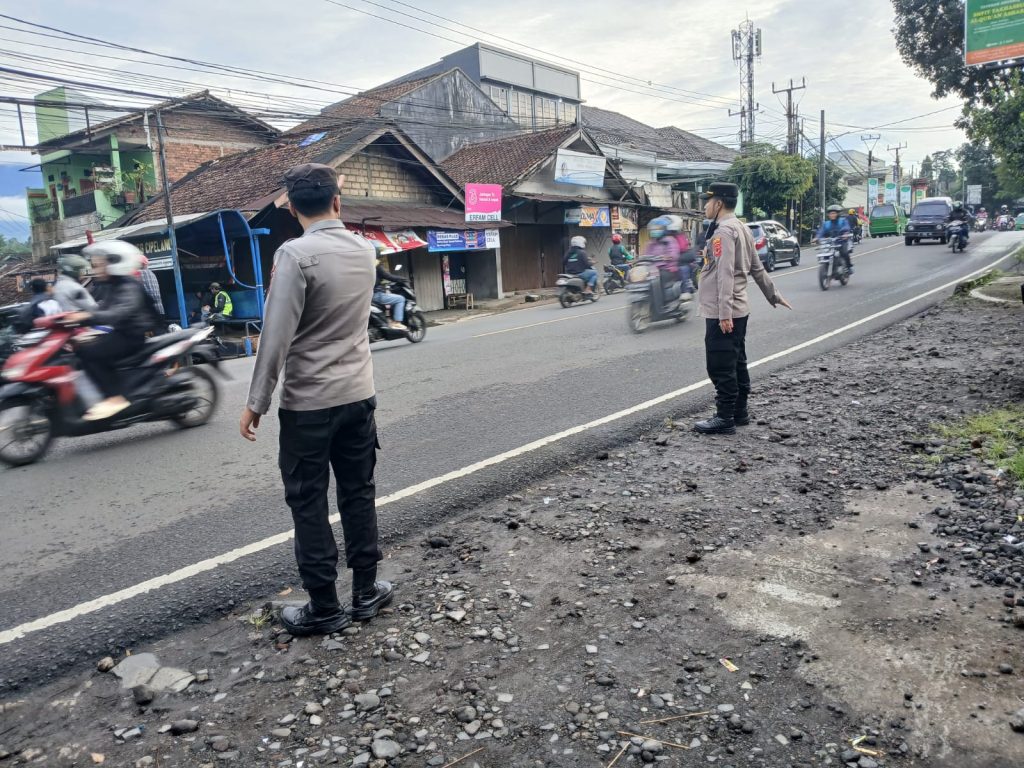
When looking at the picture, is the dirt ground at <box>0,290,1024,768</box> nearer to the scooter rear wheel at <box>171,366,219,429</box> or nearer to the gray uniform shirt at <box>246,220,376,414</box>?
the gray uniform shirt at <box>246,220,376,414</box>

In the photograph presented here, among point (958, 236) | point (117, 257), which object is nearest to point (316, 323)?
point (117, 257)

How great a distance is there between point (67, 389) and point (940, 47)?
29.8 meters

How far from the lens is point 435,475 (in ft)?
16.3

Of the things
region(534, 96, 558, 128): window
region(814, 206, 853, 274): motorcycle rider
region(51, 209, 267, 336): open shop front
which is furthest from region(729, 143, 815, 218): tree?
region(51, 209, 267, 336): open shop front

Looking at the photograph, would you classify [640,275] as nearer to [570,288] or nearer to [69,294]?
[570,288]

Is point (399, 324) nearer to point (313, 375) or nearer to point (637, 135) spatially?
point (313, 375)

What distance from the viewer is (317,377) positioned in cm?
304

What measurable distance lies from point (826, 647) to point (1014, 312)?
10.3 metres

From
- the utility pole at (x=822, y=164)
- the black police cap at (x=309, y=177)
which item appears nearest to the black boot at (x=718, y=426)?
the black police cap at (x=309, y=177)

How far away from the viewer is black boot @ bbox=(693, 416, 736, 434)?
223 inches

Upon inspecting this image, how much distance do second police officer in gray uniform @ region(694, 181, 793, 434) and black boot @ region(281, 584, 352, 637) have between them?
3440 mm

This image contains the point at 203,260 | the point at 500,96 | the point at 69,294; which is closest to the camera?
the point at 69,294

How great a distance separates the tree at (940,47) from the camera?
2583 centimetres

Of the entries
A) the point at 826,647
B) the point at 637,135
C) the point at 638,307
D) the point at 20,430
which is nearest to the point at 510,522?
the point at 826,647
